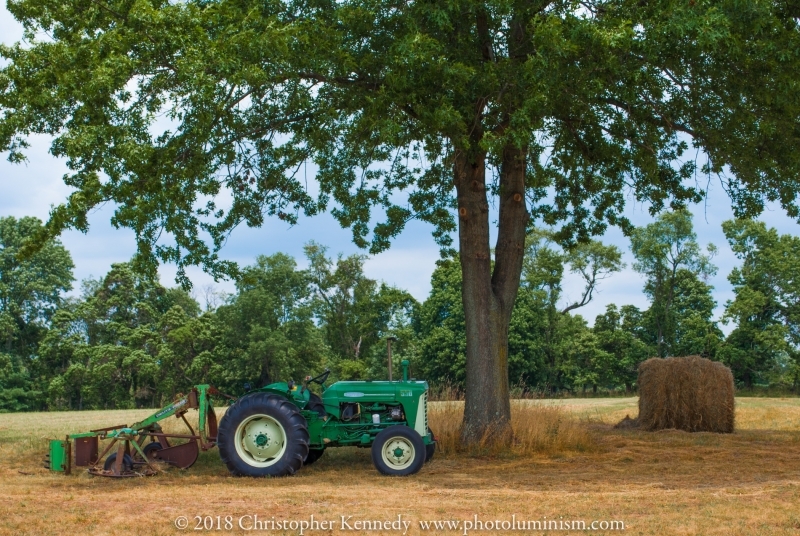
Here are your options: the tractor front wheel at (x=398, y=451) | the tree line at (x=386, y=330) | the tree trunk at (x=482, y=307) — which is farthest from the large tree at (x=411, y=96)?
the tree line at (x=386, y=330)

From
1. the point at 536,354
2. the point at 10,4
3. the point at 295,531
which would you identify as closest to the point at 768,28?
the point at 295,531

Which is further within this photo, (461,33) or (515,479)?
(461,33)

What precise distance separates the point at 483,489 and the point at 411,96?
5614mm

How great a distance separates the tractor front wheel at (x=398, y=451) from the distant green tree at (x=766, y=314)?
43145 millimetres

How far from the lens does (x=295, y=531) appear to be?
7.01m

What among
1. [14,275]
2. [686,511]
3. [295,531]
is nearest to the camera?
[295,531]

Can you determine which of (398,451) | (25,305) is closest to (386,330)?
(25,305)

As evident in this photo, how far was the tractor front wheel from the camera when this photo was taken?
11.0 m

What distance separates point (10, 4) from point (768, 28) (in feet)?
39.2

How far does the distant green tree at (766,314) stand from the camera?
49.6 metres

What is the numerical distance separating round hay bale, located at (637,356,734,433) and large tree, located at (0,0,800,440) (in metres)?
4.11

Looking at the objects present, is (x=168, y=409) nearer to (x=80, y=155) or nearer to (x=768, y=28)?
(x=80, y=155)

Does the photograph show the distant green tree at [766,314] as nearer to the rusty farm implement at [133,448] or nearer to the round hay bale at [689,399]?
the round hay bale at [689,399]

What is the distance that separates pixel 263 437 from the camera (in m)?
11.1
